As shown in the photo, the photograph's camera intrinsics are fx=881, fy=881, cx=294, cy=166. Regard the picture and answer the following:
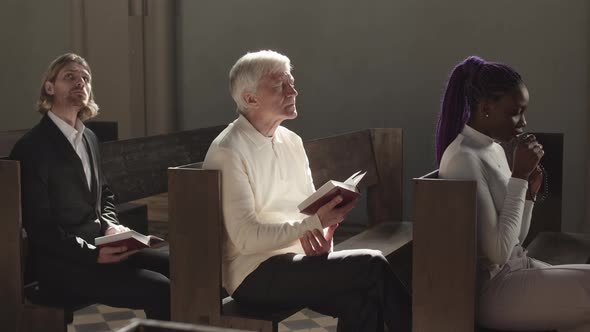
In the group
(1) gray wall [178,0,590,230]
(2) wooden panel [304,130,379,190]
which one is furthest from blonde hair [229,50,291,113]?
(1) gray wall [178,0,590,230]

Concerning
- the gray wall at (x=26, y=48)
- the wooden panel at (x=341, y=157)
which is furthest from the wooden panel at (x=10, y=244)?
the gray wall at (x=26, y=48)

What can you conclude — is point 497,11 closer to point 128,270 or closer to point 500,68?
point 500,68

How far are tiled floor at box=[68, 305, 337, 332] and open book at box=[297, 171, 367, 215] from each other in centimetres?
172

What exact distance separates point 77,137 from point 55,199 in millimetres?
317

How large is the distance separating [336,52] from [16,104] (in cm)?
409

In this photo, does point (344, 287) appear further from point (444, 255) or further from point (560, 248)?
point (560, 248)

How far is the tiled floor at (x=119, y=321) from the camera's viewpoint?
16.5 feet

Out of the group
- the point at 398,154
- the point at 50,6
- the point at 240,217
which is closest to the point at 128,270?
the point at 240,217

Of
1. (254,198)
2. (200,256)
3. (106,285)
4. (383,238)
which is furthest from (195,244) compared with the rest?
(383,238)

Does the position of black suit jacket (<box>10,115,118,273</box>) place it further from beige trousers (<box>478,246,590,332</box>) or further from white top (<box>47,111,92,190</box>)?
beige trousers (<box>478,246,590,332</box>)

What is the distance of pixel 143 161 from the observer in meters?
5.41

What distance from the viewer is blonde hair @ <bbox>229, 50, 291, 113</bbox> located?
3.70m

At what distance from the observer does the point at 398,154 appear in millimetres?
5660

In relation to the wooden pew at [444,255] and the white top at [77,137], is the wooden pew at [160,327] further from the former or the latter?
the white top at [77,137]
